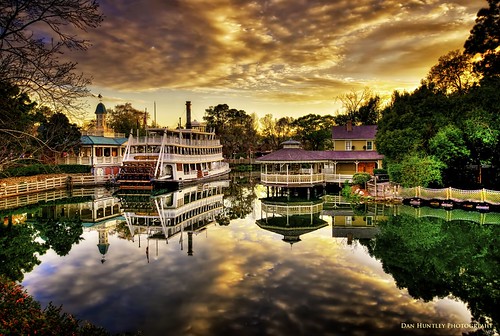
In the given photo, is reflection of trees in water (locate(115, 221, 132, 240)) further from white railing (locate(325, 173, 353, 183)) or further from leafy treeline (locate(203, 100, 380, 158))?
leafy treeline (locate(203, 100, 380, 158))

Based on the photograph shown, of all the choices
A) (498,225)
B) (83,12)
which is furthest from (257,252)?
(498,225)

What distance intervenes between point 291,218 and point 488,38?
27973mm

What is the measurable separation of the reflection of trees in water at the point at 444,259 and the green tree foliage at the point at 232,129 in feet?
220

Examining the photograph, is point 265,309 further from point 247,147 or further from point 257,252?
point 247,147

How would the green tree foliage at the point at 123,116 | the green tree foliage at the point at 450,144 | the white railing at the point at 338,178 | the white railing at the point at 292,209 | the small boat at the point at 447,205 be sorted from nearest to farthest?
the small boat at the point at 447,205
the white railing at the point at 292,209
the green tree foliage at the point at 450,144
the white railing at the point at 338,178
the green tree foliage at the point at 123,116

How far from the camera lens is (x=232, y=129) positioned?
294ft

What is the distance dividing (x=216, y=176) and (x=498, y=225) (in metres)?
41.0

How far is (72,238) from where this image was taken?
65.3 feet

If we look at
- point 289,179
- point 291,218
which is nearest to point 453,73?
point 289,179

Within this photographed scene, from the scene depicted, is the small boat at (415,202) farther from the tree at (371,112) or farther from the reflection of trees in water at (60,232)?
the tree at (371,112)

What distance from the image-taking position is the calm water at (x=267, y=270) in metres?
9.86

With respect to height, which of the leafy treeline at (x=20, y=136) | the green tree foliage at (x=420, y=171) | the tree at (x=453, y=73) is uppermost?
the tree at (x=453, y=73)

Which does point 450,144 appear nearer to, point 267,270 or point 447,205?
point 447,205

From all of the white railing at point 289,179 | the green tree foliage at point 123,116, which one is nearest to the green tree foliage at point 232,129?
the green tree foliage at point 123,116
